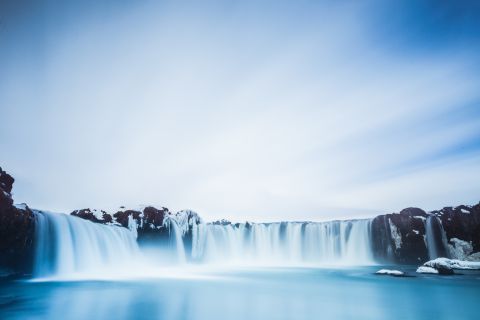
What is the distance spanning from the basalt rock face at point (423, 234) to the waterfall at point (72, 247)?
1176 inches

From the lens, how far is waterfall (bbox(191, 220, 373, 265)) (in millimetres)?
38188

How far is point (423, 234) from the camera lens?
3444 cm

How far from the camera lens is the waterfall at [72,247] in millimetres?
18094

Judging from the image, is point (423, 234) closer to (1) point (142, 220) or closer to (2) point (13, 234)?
(1) point (142, 220)

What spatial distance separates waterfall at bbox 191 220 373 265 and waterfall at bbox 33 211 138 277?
14.7 meters

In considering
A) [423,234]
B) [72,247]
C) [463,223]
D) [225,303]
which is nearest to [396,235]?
[423,234]

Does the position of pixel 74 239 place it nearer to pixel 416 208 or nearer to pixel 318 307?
pixel 318 307

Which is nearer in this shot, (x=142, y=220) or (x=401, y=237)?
(x=142, y=220)

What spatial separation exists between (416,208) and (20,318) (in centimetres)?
3851

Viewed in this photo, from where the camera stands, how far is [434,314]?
983cm

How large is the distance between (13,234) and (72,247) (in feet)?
13.6

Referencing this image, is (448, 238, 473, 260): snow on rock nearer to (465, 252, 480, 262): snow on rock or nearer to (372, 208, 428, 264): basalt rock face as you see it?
(465, 252, 480, 262): snow on rock

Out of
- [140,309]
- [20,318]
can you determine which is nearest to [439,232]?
[140,309]

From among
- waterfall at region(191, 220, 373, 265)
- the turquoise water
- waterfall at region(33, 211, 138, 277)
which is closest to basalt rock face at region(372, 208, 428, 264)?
waterfall at region(191, 220, 373, 265)
